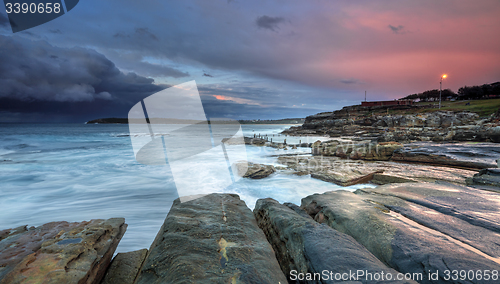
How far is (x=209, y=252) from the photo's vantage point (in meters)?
2.37

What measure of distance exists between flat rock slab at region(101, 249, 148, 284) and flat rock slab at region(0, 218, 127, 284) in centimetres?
17

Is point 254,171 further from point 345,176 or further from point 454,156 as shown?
point 454,156

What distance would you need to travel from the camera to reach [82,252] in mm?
2396

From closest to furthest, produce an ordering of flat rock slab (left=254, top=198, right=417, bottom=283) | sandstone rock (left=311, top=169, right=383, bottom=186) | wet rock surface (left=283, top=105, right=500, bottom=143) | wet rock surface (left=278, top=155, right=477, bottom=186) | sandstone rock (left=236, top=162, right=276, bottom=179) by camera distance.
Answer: flat rock slab (left=254, top=198, right=417, bottom=283) < wet rock surface (left=278, top=155, right=477, bottom=186) < sandstone rock (left=311, top=169, right=383, bottom=186) < sandstone rock (left=236, top=162, right=276, bottom=179) < wet rock surface (left=283, top=105, right=500, bottom=143)

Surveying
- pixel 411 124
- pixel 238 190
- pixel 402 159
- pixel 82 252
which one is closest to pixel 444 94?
pixel 411 124

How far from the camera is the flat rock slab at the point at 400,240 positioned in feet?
8.13

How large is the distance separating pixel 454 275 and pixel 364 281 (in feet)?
4.30

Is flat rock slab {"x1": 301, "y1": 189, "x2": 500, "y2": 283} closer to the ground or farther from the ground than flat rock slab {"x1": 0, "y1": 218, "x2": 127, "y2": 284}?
closer to the ground

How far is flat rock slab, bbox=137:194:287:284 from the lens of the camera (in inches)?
78.7

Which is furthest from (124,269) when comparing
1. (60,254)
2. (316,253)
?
(316,253)

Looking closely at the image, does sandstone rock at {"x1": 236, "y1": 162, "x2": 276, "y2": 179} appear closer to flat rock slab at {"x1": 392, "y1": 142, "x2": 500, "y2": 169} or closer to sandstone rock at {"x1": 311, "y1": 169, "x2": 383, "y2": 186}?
sandstone rock at {"x1": 311, "y1": 169, "x2": 383, "y2": 186}

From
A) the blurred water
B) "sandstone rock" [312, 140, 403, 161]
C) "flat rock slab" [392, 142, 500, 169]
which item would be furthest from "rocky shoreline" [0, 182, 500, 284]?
"sandstone rock" [312, 140, 403, 161]

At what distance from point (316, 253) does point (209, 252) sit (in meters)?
1.32

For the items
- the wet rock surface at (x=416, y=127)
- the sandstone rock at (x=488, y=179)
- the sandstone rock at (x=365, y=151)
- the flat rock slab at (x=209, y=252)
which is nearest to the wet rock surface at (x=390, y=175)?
the sandstone rock at (x=488, y=179)
